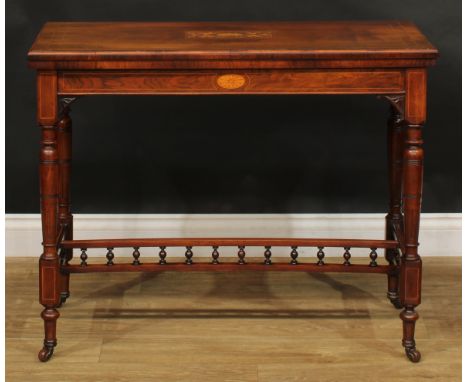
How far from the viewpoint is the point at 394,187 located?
3809 millimetres

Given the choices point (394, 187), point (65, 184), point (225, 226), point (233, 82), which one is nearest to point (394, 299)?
A: point (394, 187)

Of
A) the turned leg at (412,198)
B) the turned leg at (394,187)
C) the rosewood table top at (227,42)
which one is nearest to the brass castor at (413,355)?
the turned leg at (412,198)

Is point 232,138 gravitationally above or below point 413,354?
above

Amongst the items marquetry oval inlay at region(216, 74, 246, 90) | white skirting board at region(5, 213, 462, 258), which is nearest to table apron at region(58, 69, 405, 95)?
marquetry oval inlay at region(216, 74, 246, 90)

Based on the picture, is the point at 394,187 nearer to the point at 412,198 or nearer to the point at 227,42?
the point at 412,198

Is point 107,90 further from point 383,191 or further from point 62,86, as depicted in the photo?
point 383,191

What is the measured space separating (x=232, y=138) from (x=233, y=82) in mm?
974

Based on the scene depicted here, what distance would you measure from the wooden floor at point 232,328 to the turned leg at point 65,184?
0.09 meters

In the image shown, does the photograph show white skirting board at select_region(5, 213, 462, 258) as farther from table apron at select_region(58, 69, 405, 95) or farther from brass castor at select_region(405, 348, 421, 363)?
table apron at select_region(58, 69, 405, 95)

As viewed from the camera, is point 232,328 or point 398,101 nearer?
point 398,101

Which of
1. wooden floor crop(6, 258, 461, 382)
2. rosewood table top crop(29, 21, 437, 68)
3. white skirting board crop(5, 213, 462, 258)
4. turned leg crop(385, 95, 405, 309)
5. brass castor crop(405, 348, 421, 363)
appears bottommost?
wooden floor crop(6, 258, 461, 382)

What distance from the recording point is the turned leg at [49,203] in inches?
126

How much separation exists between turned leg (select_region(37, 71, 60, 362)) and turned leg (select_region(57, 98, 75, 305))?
0.25 meters

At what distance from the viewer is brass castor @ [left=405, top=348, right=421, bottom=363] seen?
133 inches
